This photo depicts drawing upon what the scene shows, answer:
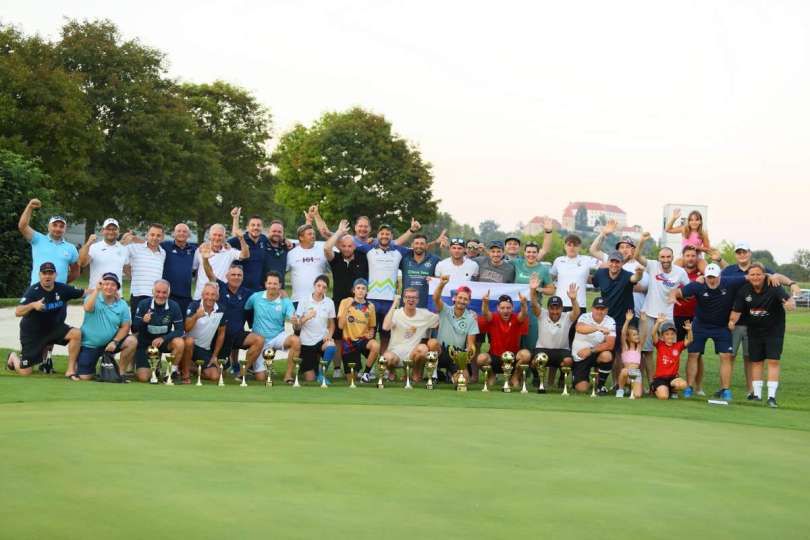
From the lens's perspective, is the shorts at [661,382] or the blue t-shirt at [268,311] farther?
the blue t-shirt at [268,311]

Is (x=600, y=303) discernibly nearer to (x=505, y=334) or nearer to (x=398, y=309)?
(x=505, y=334)

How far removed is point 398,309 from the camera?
14.5 metres

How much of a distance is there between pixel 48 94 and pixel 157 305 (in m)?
39.0

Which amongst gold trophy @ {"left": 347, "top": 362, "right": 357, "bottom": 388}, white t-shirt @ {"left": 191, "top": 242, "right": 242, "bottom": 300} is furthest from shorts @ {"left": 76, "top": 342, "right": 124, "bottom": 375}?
gold trophy @ {"left": 347, "top": 362, "right": 357, "bottom": 388}

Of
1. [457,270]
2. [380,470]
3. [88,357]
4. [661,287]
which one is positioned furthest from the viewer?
[457,270]

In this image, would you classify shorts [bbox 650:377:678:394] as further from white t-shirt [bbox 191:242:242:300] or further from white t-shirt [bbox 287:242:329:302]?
white t-shirt [bbox 191:242:242:300]

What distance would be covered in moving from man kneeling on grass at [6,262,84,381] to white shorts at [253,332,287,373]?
2.45 meters

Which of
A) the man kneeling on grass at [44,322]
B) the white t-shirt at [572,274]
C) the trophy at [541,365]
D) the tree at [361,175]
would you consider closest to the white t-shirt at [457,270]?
the white t-shirt at [572,274]

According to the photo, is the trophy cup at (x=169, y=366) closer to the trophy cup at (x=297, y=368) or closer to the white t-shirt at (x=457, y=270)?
the trophy cup at (x=297, y=368)

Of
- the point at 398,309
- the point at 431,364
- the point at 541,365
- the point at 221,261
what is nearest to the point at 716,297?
the point at 541,365

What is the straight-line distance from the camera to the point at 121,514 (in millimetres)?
5473

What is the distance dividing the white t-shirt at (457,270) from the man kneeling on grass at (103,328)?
4.40 m

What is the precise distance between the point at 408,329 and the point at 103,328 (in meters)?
4.08

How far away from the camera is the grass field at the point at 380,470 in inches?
218
